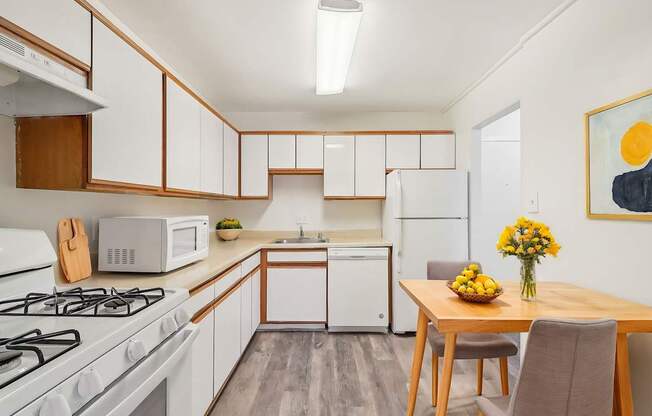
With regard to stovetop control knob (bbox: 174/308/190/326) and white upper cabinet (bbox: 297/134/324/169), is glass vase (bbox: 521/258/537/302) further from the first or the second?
white upper cabinet (bbox: 297/134/324/169)

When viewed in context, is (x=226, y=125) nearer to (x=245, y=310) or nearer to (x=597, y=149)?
(x=245, y=310)

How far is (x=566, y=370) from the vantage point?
3.84 feet

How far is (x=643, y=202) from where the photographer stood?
4.97ft

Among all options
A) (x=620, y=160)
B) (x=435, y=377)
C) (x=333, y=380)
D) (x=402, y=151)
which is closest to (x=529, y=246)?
(x=620, y=160)

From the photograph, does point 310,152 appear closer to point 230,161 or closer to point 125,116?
point 230,161

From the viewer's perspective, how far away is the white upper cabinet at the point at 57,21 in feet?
3.85

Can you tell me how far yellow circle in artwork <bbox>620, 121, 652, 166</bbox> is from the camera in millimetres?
1495

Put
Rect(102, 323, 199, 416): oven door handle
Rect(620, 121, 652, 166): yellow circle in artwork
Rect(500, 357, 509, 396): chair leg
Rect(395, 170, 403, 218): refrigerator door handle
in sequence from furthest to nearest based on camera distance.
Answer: Rect(395, 170, 403, 218): refrigerator door handle < Rect(500, 357, 509, 396): chair leg < Rect(620, 121, 652, 166): yellow circle in artwork < Rect(102, 323, 199, 416): oven door handle

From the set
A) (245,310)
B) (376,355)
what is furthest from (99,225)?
(376,355)

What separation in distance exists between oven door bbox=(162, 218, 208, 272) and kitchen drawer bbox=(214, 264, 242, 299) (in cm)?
23

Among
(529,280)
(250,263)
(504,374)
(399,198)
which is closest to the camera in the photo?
(529,280)

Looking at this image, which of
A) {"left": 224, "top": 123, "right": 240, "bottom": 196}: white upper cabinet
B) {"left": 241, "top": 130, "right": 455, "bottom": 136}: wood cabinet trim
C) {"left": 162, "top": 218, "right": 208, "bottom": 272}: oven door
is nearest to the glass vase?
→ {"left": 162, "top": 218, "right": 208, "bottom": 272}: oven door

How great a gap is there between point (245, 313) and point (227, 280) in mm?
654

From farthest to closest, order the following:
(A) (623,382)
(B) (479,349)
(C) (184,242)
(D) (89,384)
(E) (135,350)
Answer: (C) (184,242) → (B) (479,349) → (A) (623,382) → (E) (135,350) → (D) (89,384)
